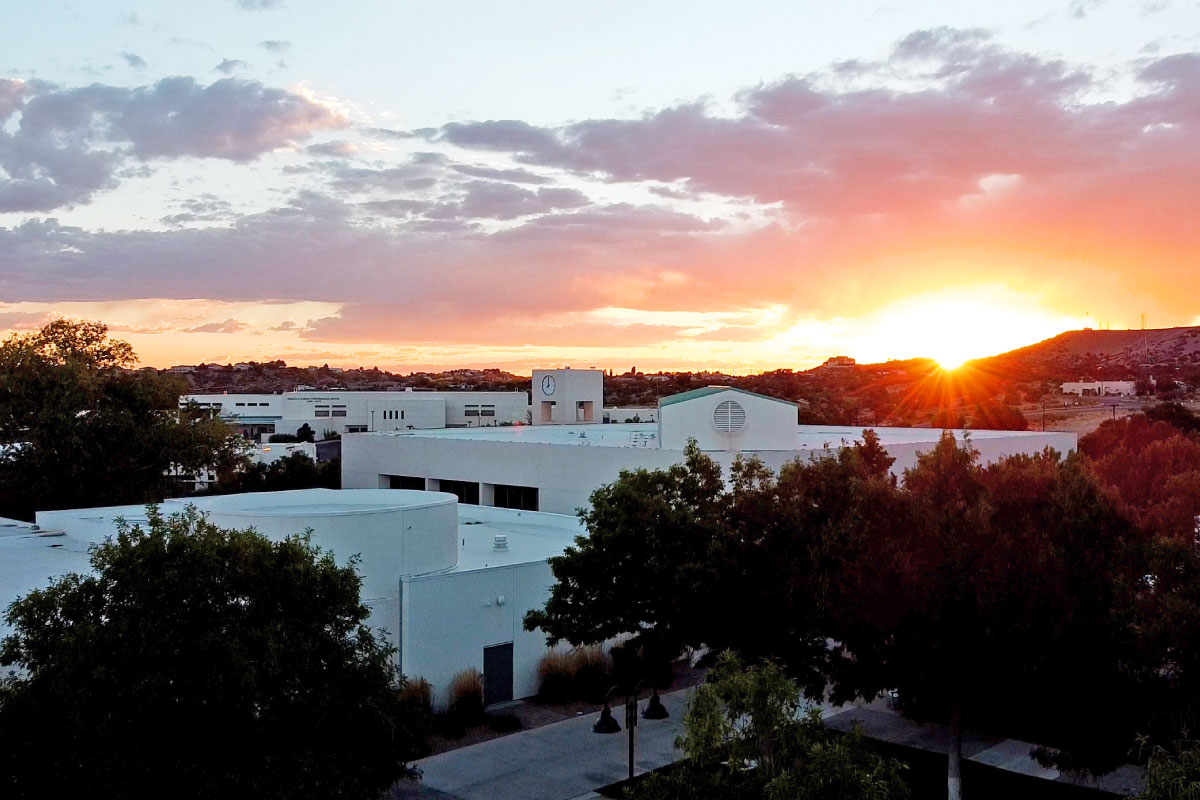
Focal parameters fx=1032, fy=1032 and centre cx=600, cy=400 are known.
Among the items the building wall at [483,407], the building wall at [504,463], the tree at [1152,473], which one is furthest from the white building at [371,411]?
the tree at [1152,473]

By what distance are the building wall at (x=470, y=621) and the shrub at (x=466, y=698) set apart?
0.81ft

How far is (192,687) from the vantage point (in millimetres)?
11141

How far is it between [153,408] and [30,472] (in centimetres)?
457

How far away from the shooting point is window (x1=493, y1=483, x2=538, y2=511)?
113ft

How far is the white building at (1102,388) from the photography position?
93875 mm

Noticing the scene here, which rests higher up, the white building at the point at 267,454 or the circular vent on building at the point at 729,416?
the circular vent on building at the point at 729,416

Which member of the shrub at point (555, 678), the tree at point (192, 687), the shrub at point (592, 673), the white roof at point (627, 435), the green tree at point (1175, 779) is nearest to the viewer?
the green tree at point (1175, 779)

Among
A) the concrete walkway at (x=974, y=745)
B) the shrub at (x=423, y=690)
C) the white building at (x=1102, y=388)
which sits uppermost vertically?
the white building at (x=1102, y=388)

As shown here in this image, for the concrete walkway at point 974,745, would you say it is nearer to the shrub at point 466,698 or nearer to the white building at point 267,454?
the shrub at point 466,698

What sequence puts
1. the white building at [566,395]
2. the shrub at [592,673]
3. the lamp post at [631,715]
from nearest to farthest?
the lamp post at [631,715] → the shrub at [592,673] → the white building at [566,395]

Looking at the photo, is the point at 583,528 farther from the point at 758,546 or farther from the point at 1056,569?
the point at 1056,569

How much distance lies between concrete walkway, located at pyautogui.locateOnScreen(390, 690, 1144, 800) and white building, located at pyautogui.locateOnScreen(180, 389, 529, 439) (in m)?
63.9

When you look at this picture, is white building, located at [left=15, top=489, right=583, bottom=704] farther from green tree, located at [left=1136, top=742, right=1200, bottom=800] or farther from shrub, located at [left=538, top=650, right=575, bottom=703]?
green tree, located at [left=1136, top=742, right=1200, bottom=800]

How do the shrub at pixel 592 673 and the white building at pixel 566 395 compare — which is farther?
the white building at pixel 566 395
